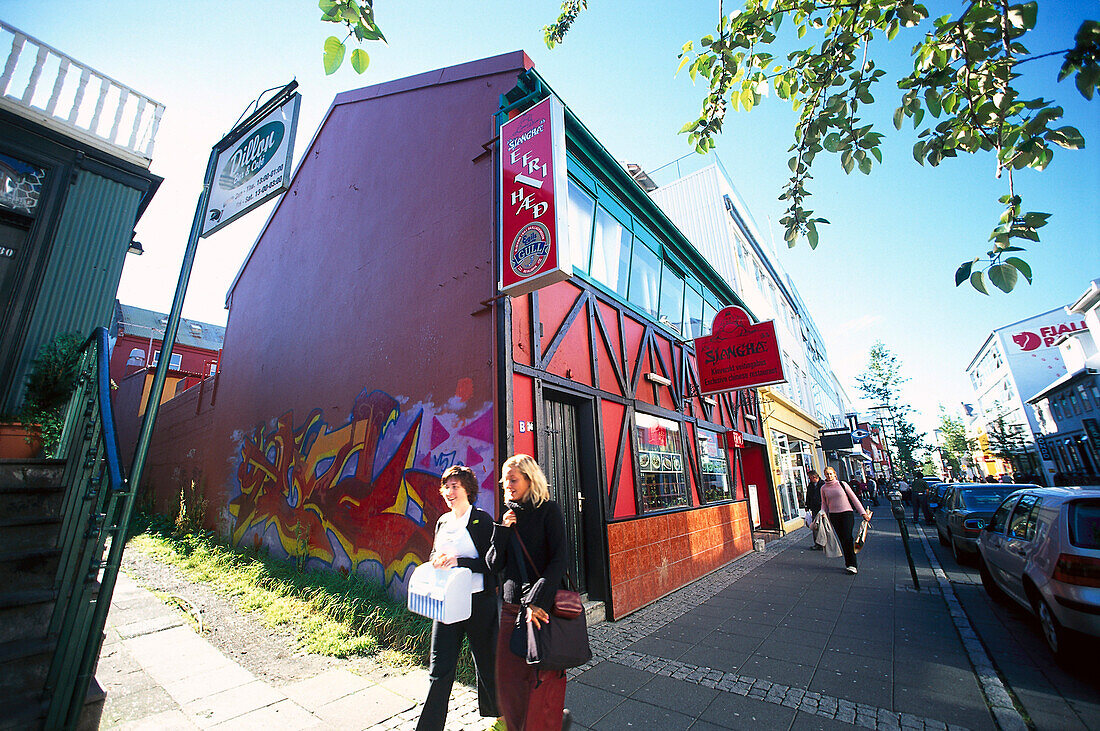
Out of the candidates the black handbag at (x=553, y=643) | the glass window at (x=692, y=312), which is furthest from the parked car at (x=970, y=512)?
the black handbag at (x=553, y=643)

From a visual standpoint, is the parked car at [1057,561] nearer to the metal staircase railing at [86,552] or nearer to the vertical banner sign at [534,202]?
the vertical banner sign at [534,202]

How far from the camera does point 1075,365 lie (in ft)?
105

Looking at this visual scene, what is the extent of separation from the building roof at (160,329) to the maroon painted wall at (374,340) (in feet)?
75.0

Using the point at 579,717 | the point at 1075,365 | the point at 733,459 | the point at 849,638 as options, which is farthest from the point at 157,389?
the point at 1075,365

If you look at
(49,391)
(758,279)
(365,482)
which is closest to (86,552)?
(49,391)

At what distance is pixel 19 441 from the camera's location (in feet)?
13.4

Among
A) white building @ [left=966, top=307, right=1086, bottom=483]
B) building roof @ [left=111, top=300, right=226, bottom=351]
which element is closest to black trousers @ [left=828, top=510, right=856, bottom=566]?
building roof @ [left=111, top=300, right=226, bottom=351]

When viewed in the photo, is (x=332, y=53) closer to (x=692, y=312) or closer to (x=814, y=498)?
(x=692, y=312)

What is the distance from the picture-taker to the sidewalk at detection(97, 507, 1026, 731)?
3.09m

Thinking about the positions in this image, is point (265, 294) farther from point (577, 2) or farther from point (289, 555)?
point (577, 2)

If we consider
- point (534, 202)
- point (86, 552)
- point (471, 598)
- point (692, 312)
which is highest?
point (692, 312)

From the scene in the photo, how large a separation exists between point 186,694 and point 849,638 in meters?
6.22

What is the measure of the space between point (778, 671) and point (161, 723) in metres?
4.85

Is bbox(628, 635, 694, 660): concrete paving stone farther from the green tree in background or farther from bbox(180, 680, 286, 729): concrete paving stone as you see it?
the green tree in background
